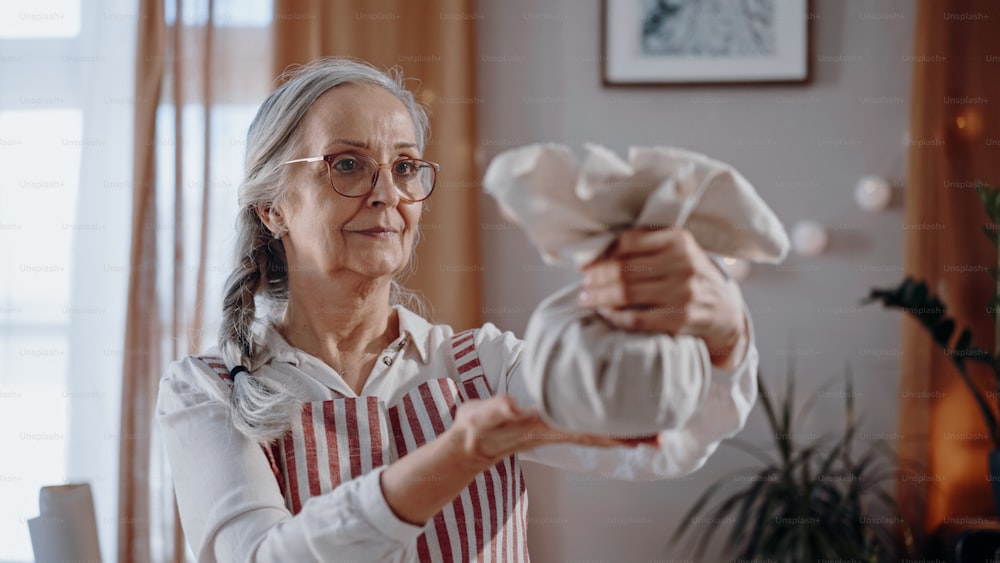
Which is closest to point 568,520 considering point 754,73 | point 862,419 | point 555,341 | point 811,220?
point 862,419

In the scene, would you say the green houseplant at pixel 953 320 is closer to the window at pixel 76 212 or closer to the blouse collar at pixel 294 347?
the blouse collar at pixel 294 347

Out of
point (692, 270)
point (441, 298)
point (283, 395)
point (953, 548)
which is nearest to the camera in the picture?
point (692, 270)

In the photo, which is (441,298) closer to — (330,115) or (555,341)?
(330,115)

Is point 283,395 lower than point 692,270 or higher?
lower

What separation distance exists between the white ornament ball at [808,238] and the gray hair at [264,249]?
165 cm

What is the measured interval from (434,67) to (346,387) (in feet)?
5.24

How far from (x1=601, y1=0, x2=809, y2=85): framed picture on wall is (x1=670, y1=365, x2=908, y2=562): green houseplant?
96 centimetres

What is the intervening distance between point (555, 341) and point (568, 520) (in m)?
2.14

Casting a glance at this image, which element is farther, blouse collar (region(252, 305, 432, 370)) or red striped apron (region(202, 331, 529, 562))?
blouse collar (region(252, 305, 432, 370))

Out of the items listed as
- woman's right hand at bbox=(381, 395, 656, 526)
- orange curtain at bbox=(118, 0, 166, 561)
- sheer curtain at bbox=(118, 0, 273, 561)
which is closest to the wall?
sheer curtain at bbox=(118, 0, 273, 561)

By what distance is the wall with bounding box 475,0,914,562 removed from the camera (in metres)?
2.79

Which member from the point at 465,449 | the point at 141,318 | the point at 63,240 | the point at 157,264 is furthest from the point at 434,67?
the point at 465,449

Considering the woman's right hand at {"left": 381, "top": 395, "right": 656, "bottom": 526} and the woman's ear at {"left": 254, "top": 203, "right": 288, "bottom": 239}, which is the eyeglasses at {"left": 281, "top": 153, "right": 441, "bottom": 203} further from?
the woman's right hand at {"left": 381, "top": 395, "right": 656, "bottom": 526}

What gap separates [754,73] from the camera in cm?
276
